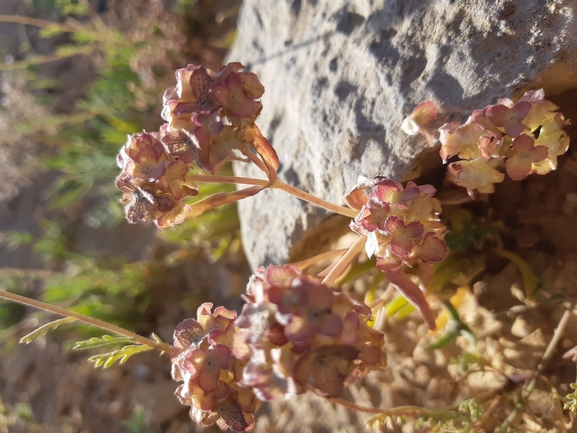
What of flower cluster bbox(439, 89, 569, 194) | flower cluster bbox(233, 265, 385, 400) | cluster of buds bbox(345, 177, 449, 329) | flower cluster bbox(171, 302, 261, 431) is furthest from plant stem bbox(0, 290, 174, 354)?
flower cluster bbox(439, 89, 569, 194)

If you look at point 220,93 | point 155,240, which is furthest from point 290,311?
point 155,240

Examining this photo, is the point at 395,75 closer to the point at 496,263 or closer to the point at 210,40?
the point at 496,263

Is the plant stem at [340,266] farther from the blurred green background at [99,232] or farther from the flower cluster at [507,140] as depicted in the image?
the blurred green background at [99,232]

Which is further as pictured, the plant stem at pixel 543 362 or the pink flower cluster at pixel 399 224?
the plant stem at pixel 543 362

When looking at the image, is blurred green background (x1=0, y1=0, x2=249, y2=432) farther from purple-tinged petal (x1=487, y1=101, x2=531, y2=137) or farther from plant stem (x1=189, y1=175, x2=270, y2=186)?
purple-tinged petal (x1=487, y1=101, x2=531, y2=137)

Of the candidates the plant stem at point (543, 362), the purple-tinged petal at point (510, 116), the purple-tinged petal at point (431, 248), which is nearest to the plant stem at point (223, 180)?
the purple-tinged petal at point (431, 248)
